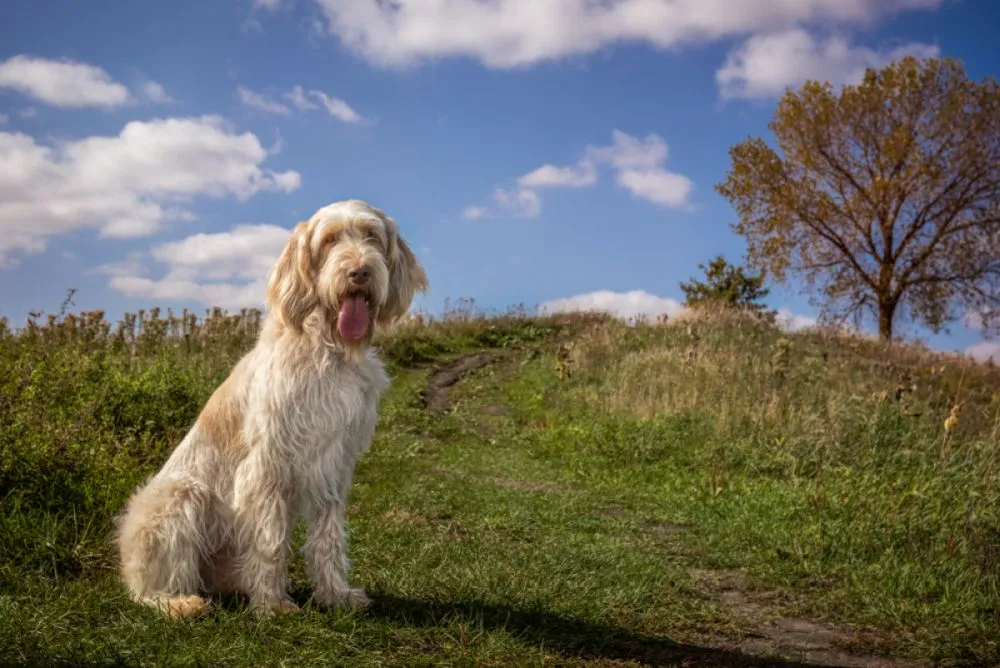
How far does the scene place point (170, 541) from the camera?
4.45 m

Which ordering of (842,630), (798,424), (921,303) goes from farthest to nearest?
(921,303)
(798,424)
(842,630)

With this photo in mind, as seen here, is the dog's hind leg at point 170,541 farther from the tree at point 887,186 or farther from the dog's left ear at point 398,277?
the tree at point 887,186

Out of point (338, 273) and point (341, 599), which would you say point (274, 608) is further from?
point (338, 273)

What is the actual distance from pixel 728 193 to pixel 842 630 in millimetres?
24512

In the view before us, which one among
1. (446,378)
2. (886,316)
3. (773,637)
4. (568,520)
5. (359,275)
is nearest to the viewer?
(359,275)

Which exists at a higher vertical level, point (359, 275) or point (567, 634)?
point (359, 275)

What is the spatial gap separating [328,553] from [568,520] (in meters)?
3.62

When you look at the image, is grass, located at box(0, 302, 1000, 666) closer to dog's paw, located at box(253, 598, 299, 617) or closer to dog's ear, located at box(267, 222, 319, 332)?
dog's paw, located at box(253, 598, 299, 617)

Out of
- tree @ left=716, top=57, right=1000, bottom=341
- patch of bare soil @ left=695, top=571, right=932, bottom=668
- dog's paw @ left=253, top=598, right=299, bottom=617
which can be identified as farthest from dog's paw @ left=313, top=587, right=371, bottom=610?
tree @ left=716, top=57, right=1000, bottom=341

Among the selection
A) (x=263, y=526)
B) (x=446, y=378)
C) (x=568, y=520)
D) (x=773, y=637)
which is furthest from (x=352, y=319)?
(x=446, y=378)

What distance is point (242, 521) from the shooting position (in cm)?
451

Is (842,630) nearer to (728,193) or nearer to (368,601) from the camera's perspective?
(368,601)

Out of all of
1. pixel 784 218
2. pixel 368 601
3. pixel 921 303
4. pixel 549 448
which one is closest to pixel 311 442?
pixel 368 601

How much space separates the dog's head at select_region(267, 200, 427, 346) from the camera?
175 inches
